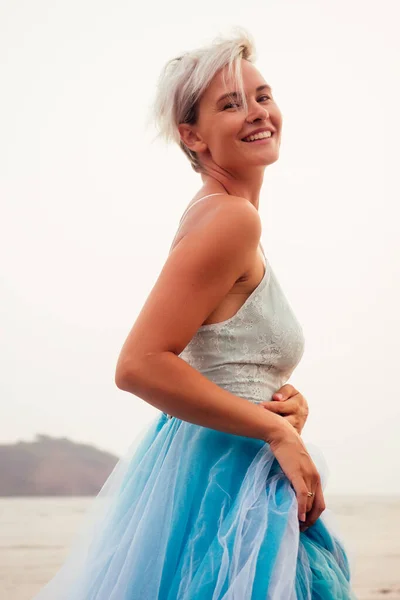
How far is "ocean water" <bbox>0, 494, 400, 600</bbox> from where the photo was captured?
2.81 metres

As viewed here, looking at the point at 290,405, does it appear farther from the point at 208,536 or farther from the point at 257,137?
the point at 257,137

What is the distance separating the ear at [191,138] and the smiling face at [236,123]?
0.7 inches

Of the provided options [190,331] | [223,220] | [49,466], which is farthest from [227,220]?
[49,466]

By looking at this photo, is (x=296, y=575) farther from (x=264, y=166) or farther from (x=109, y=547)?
(x=264, y=166)

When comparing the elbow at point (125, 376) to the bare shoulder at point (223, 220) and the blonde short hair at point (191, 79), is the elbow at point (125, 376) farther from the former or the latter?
the blonde short hair at point (191, 79)

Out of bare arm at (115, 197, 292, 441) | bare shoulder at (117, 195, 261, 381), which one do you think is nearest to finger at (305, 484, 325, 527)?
bare arm at (115, 197, 292, 441)

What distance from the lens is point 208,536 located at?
41.7 inches

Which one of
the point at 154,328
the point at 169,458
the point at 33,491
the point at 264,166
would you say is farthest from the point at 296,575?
the point at 33,491

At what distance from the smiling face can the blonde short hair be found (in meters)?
0.01

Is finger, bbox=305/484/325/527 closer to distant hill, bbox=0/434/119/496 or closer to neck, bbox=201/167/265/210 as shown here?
neck, bbox=201/167/265/210

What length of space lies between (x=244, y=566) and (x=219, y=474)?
0.50 ft

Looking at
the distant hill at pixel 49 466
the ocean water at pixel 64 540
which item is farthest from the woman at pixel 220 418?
the distant hill at pixel 49 466

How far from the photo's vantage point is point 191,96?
4.18ft

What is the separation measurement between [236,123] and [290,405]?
43 cm
